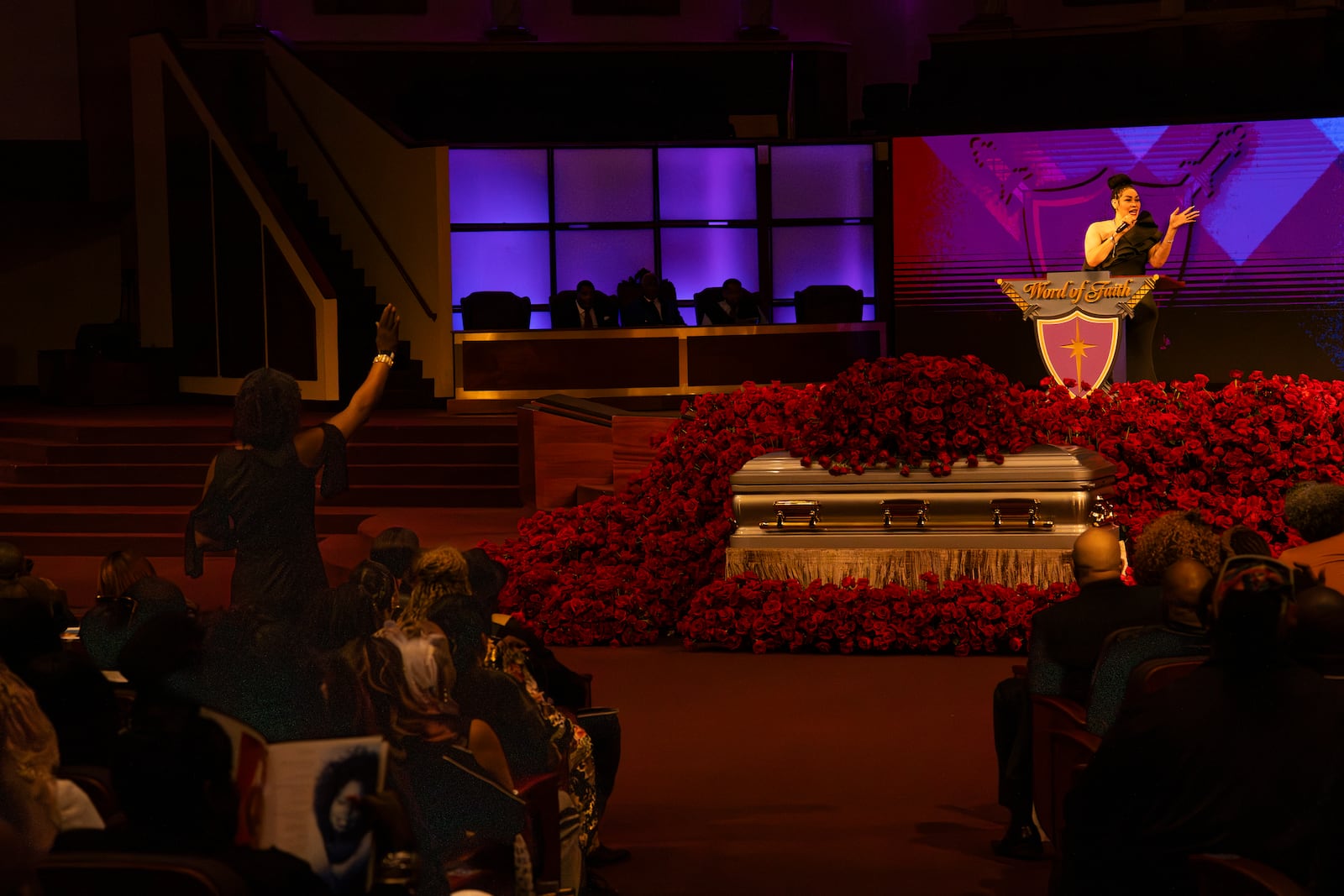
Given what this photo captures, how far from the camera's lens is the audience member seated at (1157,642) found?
11.5 feet

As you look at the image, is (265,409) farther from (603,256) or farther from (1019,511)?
(603,256)

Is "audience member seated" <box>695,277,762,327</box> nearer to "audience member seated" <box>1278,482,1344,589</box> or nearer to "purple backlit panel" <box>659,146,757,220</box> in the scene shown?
"purple backlit panel" <box>659,146,757,220</box>

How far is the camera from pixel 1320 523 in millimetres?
4840

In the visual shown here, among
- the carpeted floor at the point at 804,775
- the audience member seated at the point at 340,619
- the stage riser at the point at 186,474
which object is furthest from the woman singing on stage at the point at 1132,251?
the audience member seated at the point at 340,619

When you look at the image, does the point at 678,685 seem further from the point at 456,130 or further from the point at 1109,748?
the point at 456,130

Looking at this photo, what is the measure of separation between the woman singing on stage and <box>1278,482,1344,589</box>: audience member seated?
460 cm

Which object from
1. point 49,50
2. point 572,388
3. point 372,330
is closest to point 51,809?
point 572,388

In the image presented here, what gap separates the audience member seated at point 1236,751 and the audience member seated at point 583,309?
1137 centimetres

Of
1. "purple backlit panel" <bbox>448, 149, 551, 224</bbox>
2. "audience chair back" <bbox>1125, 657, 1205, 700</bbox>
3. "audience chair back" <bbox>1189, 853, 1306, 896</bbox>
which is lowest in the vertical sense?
"audience chair back" <bbox>1189, 853, 1306, 896</bbox>

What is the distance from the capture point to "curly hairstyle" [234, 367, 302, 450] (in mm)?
4367

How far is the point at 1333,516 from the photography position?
4824 mm

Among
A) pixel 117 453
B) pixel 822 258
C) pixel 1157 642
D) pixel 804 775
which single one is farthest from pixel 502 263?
pixel 1157 642

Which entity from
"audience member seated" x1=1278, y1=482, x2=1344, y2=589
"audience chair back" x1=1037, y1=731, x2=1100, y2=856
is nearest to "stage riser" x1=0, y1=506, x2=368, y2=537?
"audience member seated" x1=1278, y1=482, x2=1344, y2=589

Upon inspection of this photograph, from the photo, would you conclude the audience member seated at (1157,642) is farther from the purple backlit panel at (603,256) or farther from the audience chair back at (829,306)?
the purple backlit panel at (603,256)
